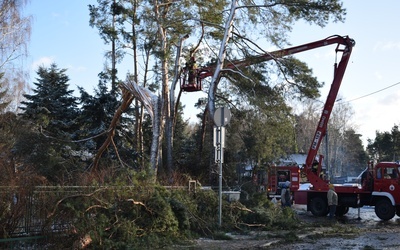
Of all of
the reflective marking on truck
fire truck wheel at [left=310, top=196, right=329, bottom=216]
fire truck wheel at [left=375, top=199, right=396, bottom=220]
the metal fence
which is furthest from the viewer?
the reflective marking on truck

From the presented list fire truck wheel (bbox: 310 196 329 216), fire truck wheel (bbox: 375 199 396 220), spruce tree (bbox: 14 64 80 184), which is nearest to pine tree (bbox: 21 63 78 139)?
spruce tree (bbox: 14 64 80 184)

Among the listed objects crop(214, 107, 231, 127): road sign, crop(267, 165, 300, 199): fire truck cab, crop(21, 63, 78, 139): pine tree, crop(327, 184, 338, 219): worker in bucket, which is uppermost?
crop(21, 63, 78, 139): pine tree

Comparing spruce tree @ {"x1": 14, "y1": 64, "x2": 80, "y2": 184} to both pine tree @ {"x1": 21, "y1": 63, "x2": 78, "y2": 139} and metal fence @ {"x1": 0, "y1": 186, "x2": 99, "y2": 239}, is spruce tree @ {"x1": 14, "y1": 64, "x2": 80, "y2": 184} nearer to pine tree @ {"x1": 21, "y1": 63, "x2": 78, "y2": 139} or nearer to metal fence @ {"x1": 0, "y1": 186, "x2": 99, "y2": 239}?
pine tree @ {"x1": 21, "y1": 63, "x2": 78, "y2": 139}

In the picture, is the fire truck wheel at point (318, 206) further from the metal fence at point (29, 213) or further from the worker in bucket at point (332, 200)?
the metal fence at point (29, 213)

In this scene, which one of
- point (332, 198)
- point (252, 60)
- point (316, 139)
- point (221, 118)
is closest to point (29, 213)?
point (221, 118)

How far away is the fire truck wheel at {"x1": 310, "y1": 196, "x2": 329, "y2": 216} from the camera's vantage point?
23.4 metres

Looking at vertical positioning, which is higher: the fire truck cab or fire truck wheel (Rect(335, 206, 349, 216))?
the fire truck cab

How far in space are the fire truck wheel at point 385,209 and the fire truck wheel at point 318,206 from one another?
2589 mm

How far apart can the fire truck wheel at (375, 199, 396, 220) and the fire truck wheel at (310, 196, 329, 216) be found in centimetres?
259

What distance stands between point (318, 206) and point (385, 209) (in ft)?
11.1

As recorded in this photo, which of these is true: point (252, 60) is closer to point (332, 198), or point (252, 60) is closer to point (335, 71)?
point (335, 71)

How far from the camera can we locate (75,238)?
31.9ft

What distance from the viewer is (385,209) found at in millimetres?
21359

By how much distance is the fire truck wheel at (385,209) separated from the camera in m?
21.1
